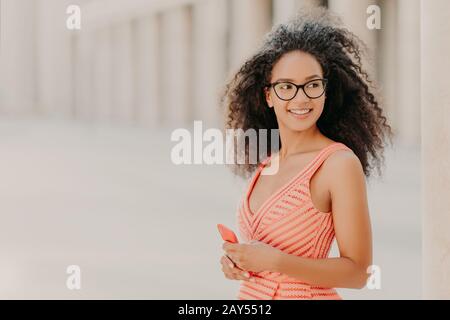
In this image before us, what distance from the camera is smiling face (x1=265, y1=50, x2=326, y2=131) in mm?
1541

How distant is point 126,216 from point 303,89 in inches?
130

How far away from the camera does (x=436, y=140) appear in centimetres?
180

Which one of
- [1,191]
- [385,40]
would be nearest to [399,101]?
[385,40]

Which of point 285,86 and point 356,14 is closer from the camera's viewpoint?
point 285,86

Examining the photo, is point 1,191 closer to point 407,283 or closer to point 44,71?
point 44,71

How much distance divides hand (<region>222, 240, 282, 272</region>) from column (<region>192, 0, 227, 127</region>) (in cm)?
330

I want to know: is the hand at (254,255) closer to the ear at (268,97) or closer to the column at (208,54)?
the ear at (268,97)

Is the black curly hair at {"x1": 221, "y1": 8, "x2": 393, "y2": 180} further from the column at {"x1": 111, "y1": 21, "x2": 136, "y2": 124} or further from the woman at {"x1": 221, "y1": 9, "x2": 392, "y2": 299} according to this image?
the column at {"x1": 111, "y1": 21, "x2": 136, "y2": 124}

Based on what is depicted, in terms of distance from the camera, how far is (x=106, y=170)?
5641mm

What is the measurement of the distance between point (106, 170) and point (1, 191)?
0.84 metres

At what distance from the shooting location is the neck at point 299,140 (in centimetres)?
156

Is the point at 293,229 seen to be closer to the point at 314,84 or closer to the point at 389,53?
the point at 314,84

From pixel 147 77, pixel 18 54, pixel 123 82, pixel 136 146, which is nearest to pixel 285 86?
pixel 18 54

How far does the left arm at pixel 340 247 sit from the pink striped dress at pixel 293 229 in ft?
0.08
